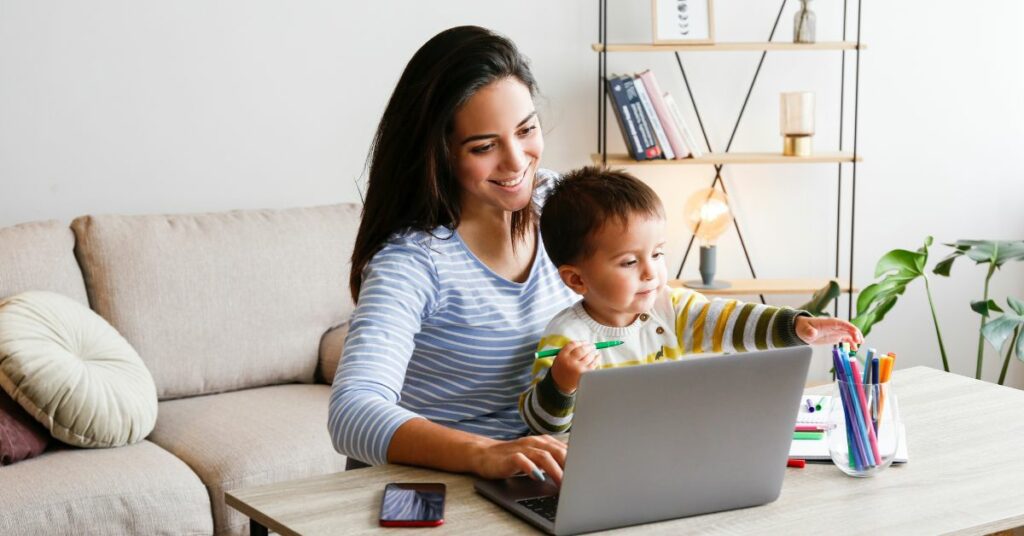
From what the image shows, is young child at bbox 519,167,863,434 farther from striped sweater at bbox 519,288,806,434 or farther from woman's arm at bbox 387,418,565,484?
woman's arm at bbox 387,418,565,484

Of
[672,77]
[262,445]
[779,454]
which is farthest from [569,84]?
[779,454]

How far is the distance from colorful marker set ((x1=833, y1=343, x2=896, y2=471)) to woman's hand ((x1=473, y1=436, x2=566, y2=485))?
1.09ft

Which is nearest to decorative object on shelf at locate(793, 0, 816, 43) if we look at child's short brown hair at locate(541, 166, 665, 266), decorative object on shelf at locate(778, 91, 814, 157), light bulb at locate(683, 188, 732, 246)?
decorative object on shelf at locate(778, 91, 814, 157)

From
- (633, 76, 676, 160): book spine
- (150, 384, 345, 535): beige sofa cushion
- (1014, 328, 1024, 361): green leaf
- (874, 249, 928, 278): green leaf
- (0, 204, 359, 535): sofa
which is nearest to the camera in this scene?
(0, 204, 359, 535): sofa

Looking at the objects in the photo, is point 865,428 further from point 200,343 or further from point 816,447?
point 200,343

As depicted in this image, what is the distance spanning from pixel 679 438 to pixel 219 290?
1.95 metres

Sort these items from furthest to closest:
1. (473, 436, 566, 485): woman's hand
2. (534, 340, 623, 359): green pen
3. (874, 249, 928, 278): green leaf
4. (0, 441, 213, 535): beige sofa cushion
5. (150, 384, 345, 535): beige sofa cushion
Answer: (874, 249, 928, 278): green leaf, (150, 384, 345, 535): beige sofa cushion, (0, 441, 213, 535): beige sofa cushion, (534, 340, 623, 359): green pen, (473, 436, 566, 485): woman's hand

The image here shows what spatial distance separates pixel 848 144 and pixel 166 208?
2.23 m

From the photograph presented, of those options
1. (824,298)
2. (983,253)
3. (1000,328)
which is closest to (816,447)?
(824,298)

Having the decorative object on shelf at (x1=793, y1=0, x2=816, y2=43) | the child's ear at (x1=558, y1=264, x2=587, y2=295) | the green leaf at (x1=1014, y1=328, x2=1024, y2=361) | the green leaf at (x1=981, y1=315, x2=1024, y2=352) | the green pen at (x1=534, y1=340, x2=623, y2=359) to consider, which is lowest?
the green leaf at (x1=1014, y1=328, x2=1024, y2=361)

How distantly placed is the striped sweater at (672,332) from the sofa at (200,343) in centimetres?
105

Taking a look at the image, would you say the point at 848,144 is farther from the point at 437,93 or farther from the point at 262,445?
the point at 437,93

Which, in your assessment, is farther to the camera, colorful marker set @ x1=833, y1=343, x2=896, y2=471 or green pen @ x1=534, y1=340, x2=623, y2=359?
green pen @ x1=534, y1=340, x2=623, y2=359

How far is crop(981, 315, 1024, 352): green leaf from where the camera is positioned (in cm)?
287
